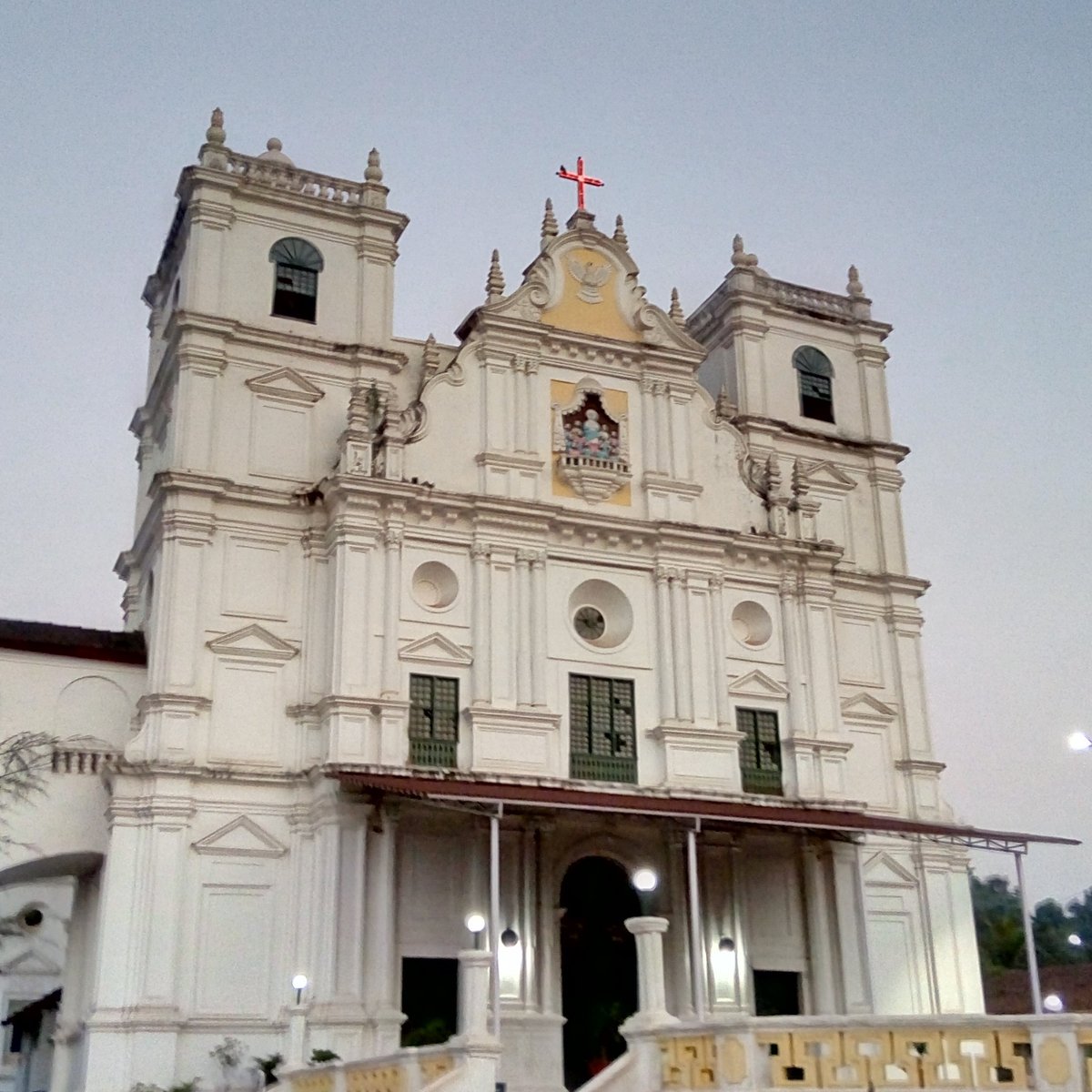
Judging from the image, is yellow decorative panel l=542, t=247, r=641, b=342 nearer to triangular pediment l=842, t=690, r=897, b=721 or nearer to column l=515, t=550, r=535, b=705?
column l=515, t=550, r=535, b=705

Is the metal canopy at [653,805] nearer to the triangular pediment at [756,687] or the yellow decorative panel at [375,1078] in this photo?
the triangular pediment at [756,687]

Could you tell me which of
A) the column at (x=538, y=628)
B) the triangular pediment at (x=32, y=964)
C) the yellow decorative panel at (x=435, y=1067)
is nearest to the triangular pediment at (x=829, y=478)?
the column at (x=538, y=628)

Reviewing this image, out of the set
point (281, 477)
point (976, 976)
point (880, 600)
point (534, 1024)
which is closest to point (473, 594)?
point (281, 477)

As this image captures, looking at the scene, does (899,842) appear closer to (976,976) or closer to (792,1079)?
(976,976)

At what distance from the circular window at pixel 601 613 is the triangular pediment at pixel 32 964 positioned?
23.8 meters

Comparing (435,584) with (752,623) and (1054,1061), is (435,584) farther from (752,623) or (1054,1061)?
(1054,1061)

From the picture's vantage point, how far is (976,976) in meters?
28.9

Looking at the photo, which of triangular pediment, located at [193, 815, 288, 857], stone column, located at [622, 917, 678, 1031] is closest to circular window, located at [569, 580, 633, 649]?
triangular pediment, located at [193, 815, 288, 857]

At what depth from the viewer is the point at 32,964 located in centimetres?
4262

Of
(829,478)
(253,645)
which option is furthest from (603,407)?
(253,645)

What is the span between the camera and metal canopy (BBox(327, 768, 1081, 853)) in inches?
891

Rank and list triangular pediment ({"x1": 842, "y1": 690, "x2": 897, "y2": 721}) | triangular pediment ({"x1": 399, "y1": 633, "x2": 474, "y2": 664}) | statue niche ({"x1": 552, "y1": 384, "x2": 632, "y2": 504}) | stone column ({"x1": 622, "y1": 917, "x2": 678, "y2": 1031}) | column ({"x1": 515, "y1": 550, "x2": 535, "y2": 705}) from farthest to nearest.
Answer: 1. triangular pediment ({"x1": 842, "y1": 690, "x2": 897, "y2": 721})
2. statue niche ({"x1": 552, "y1": 384, "x2": 632, "y2": 504})
3. column ({"x1": 515, "y1": 550, "x2": 535, "y2": 705})
4. triangular pediment ({"x1": 399, "y1": 633, "x2": 474, "y2": 664})
5. stone column ({"x1": 622, "y1": 917, "x2": 678, "y2": 1031})

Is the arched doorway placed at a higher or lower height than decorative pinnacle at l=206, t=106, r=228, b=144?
lower

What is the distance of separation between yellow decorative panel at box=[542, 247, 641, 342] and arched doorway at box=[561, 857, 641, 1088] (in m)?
10.9
